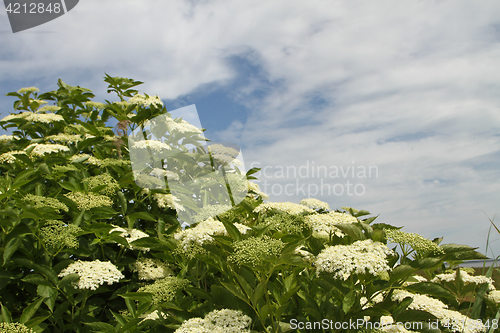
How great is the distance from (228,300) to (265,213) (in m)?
1.06

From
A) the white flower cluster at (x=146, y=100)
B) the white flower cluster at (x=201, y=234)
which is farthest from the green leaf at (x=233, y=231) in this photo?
the white flower cluster at (x=146, y=100)

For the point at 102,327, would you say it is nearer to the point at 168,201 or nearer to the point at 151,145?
the point at 168,201

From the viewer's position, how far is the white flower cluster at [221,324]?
69.1 inches

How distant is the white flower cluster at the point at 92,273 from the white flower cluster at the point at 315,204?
5.87 feet

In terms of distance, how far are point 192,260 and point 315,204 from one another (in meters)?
1.40

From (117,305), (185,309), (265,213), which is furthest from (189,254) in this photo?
(117,305)

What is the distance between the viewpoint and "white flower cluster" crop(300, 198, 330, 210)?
3.26 m

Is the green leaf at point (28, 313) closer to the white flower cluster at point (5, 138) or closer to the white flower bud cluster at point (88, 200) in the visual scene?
the white flower bud cluster at point (88, 200)

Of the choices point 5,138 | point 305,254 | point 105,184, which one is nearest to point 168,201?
point 105,184

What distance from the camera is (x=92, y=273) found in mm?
2494

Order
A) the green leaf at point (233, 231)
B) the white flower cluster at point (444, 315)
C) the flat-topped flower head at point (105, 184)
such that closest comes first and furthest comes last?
the green leaf at point (233, 231) < the white flower cluster at point (444, 315) < the flat-topped flower head at point (105, 184)

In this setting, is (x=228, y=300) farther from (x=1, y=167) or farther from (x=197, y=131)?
(x=1, y=167)

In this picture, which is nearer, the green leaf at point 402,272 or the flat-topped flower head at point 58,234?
the green leaf at point 402,272

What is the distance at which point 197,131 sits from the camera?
406 centimetres
